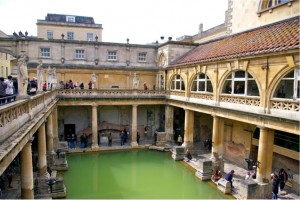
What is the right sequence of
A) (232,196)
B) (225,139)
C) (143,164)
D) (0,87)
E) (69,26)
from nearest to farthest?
(0,87)
(232,196)
(143,164)
(225,139)
(69,26)

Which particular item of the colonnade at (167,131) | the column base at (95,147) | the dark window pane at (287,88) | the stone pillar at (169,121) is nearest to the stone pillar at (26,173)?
the colonnade at (167,131)

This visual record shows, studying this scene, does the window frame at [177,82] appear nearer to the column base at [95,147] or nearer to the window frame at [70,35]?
the column base at [95,147]

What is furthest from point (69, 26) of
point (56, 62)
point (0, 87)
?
point (0, 87)

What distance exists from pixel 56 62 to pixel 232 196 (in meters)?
21.6

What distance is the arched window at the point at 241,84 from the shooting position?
15.9 metres

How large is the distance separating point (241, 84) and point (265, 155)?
20.3ft

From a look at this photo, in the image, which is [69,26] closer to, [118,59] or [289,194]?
[118,59]

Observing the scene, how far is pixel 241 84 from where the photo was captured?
19.3m

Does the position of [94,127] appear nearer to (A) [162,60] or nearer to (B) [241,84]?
(A) [162,60]

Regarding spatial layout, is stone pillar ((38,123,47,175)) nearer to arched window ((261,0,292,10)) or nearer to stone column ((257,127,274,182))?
stone column ((257,127,274,182))

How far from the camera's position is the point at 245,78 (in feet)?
52.3

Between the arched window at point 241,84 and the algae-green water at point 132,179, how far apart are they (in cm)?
667

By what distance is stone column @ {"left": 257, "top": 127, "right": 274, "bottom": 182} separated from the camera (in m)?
14.7

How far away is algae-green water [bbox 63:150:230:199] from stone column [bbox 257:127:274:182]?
250 centimetres
